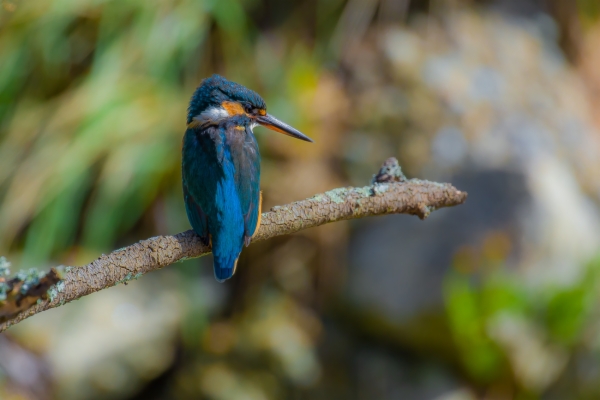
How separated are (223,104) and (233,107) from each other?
3 cm

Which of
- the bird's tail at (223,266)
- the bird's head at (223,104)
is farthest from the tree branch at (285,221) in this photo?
the bird's head at (223,104)

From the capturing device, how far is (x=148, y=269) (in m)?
1.24

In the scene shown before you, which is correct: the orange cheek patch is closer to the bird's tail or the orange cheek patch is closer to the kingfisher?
the kingfisher

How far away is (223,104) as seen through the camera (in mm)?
1801

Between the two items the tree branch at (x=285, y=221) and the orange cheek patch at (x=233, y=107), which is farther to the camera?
the orange cheek patch at (x=233, y=107)

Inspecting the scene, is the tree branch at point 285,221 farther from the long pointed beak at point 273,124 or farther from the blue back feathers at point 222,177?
the long pointed beak at point 273,124

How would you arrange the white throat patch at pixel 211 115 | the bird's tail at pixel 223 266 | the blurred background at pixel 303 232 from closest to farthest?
1. the bird's tail at pixel 223 266
2. the white throat patch at pixel 211 115
3. the blurred background at pixel 303 232

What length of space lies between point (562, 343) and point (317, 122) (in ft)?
5.16

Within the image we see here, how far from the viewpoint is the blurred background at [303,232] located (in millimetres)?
A: 3039

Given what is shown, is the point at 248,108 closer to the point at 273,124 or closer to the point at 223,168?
the point at 273,124

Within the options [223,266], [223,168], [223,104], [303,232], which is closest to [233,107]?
[223,104]

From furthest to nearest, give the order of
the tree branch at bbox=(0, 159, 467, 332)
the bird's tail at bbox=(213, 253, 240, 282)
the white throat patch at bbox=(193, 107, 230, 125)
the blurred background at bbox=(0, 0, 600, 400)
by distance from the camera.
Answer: the blurred background at bbox=(0, 0, 600, 400) < the white throat patch at bbox=(193, 107, 230, 125) < the bird's tail at bbox=(213, 253, 240, 282) < the tree branch at bbox=(0, 159, 467, 332)

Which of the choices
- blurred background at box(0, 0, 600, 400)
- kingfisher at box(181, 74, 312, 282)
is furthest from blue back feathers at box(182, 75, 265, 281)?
blurred background at box(0, 0, 600, 400)

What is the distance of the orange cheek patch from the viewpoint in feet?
5.91
